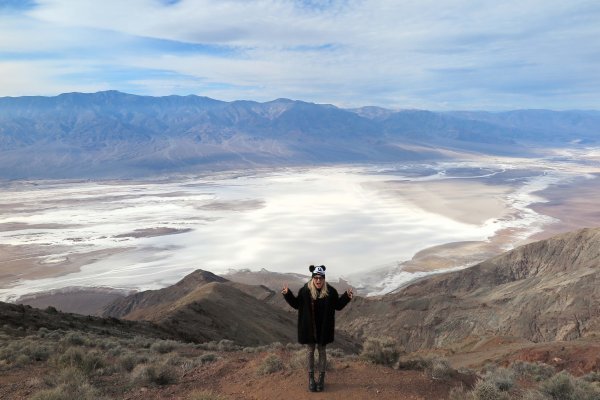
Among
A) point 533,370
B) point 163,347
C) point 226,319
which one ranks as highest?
point 163,347

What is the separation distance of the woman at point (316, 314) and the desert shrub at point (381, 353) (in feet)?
5.90

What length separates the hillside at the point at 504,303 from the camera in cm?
2955

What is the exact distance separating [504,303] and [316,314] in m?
31.2

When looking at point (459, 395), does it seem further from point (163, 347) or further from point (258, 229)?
point (258, 229)

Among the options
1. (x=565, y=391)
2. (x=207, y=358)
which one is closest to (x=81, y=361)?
(x=207, y=358)

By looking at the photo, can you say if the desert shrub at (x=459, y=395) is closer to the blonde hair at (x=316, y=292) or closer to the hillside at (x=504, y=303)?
the blonde hair at (x=316, y=292)

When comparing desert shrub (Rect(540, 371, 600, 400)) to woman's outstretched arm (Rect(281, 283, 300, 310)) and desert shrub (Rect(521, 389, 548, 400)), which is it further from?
woman's outstretched arm (Rect(281, 283, 300, 310))

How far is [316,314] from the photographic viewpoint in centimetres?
680

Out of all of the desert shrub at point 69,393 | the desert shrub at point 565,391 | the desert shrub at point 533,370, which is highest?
the desert shrub at point 69,393

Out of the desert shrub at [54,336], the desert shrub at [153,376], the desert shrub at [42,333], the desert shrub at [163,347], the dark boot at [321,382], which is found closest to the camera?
the dark boot at [321,382]

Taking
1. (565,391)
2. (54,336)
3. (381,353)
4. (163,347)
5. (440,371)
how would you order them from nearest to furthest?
(565,391), (440,371), (381,353), (163,347), (54,336)

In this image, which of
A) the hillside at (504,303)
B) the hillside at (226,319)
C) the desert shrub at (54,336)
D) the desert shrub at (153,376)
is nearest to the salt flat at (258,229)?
the hillside at (504,303)

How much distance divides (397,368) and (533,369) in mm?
5581

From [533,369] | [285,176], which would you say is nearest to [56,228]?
[533,369]
